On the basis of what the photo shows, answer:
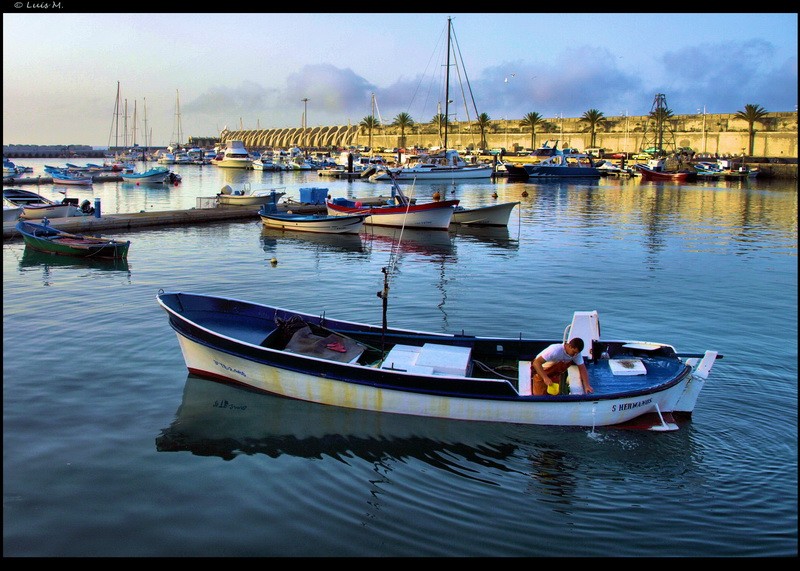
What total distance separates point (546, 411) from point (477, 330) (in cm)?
611

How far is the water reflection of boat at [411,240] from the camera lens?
31981mm

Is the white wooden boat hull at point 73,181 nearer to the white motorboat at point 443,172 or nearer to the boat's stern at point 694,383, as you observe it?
the white motorboat at point 443,172

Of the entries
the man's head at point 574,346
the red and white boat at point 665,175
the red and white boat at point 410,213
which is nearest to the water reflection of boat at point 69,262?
the red and white boat at point 410,213

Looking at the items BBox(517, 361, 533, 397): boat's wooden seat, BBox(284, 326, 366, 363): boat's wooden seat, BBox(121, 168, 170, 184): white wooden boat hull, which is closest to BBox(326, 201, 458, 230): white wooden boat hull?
BBox(284, 326, 366, 363): boat's wooden seat

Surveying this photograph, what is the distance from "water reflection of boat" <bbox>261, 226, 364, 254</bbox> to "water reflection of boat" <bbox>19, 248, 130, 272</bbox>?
6.59 meters

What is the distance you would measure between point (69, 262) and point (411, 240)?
15.5 m

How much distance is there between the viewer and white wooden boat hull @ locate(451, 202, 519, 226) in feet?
126

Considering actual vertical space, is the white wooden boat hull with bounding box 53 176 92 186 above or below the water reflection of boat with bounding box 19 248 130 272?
above

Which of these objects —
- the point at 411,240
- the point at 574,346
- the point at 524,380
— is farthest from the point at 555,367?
the point at 411,240

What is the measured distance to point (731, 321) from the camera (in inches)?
744

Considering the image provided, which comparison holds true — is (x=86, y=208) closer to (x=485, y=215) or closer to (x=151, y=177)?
(x=485, y=215)

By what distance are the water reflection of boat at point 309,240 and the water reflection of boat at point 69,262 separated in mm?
6590

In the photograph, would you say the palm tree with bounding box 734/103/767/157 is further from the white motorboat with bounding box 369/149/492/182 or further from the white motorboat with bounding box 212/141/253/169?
the white motorboat with bounding box 212/141/253/169

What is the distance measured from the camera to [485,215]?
128ft
